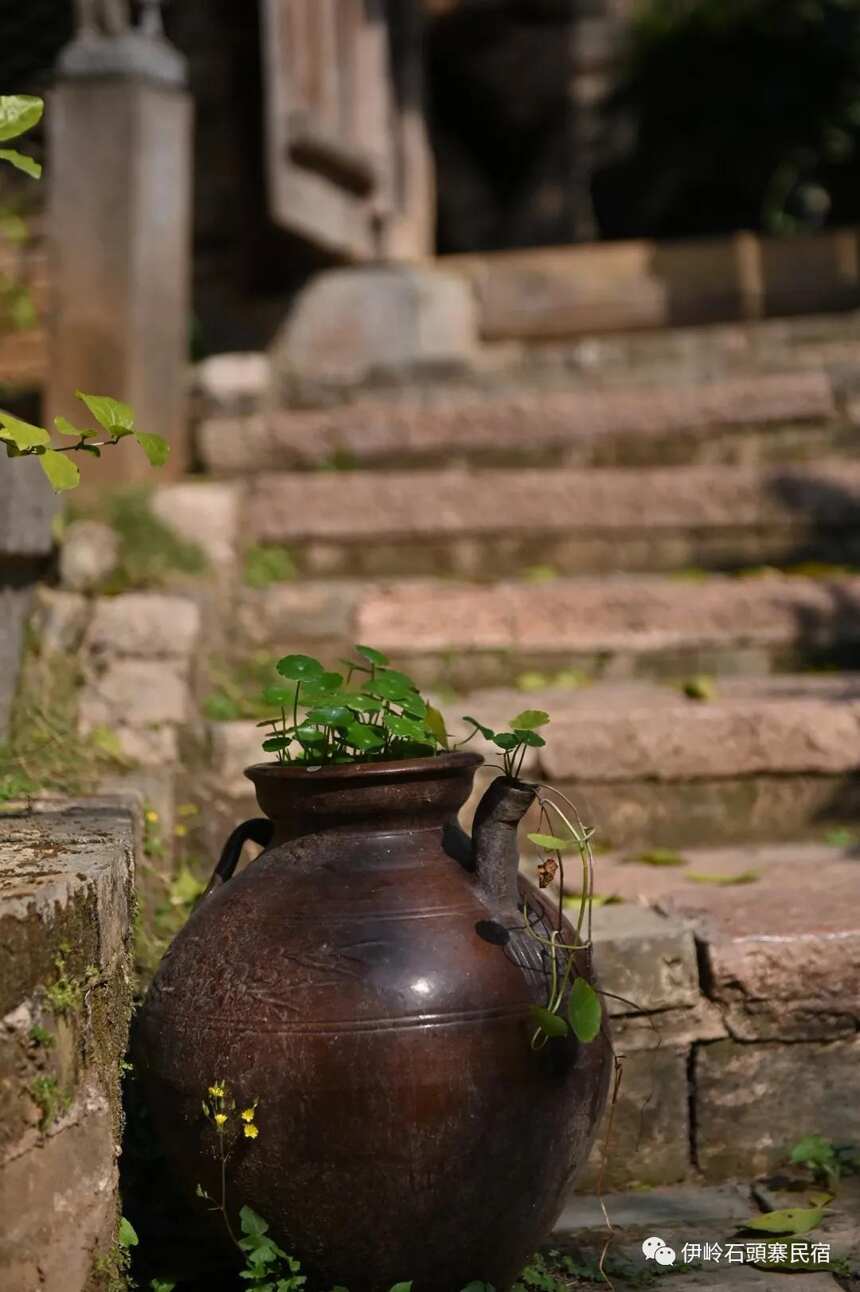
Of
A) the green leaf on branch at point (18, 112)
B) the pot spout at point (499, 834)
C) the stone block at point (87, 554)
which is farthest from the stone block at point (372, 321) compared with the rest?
the pot spout at point (499, 834)

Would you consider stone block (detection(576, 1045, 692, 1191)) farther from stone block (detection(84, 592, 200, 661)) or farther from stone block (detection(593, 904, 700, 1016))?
stone block (detection(84, 592, 200, 661))

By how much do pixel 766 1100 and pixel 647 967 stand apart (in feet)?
0.99

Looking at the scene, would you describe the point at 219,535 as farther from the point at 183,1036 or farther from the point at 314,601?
the point at 183,1036

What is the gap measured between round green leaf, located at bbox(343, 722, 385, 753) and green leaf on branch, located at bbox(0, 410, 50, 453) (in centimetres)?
56

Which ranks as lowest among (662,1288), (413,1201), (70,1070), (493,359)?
(662,1288)

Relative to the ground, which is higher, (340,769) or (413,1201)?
(340,769)

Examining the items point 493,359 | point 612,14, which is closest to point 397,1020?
point 493,359

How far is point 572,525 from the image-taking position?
4215 mm

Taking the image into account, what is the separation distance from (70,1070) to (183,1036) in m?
0.16

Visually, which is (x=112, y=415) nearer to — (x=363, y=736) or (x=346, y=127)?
(x=363, y=736)

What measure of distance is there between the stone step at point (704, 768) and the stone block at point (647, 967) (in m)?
0.66

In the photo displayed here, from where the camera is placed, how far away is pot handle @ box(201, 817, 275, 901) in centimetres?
205

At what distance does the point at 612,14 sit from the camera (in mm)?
9555

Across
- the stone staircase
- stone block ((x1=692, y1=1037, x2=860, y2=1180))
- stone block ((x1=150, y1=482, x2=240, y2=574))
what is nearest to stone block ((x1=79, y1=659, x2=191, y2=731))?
the stone staircase
